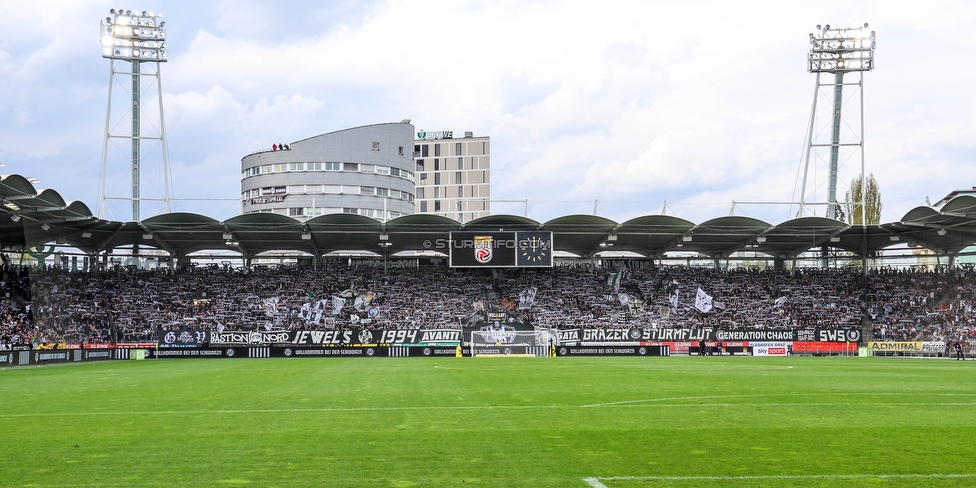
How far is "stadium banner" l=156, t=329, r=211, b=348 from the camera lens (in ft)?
179

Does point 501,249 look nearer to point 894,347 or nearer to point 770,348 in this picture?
point 770,348


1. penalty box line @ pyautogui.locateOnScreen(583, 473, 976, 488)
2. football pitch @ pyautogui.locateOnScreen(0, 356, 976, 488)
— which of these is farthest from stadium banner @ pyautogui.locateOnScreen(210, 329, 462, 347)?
penalty box line @ pyautogui.locateOnScreen(583, 473, 976, 488)

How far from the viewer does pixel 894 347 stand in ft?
181

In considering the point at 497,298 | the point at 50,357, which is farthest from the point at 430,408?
the point at 497,298

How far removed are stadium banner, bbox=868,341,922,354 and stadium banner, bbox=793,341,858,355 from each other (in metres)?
1.20

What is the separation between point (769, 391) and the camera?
20906 mm

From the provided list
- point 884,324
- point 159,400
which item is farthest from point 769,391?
point 884,324

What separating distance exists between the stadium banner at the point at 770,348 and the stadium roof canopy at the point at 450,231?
837 cm

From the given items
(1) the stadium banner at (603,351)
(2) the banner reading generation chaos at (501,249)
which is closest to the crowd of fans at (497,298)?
(2) the banner reading generation chaos at (501,249)

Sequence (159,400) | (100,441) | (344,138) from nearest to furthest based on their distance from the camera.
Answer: (100,441), (159,400), (344,138)

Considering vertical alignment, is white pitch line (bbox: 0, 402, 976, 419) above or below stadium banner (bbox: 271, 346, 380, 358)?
above

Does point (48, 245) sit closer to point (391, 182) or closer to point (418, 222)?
point (418, 222)

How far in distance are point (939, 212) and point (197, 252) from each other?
5542cm

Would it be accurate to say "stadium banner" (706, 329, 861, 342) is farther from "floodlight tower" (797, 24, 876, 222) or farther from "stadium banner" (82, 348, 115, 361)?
"stadium banner" (82, 348, 115, 361)
